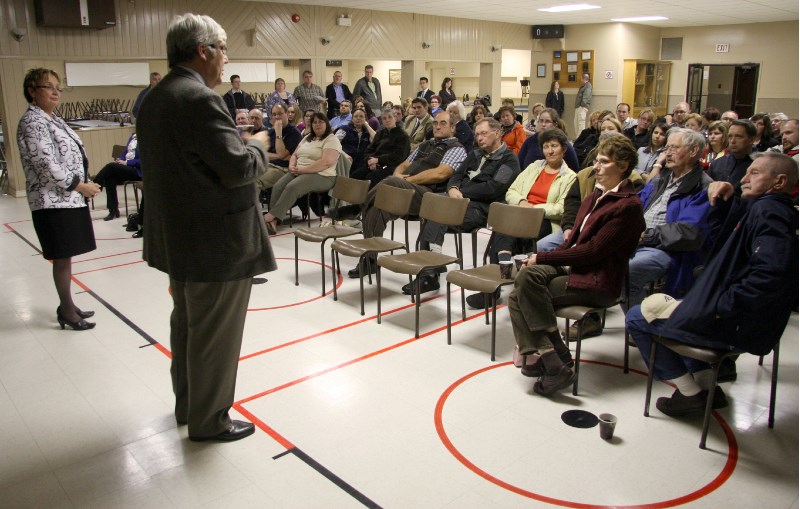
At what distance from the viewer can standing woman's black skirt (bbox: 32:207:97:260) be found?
12.3 feet

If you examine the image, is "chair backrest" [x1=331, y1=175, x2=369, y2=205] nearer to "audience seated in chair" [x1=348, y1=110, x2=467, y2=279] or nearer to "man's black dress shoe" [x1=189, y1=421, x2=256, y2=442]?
"audience seated in chair" [x1=348, y1=110, x2=467, y2=279]

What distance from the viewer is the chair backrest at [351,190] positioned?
516 cm

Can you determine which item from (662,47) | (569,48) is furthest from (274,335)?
(662,47)

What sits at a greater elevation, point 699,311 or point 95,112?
point 95,112

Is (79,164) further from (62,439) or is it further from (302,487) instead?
(302,487)

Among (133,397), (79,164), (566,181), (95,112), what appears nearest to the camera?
(133,397)

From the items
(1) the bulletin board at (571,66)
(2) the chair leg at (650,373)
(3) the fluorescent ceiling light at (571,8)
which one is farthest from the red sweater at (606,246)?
(1) the bulletin board at (571,66)

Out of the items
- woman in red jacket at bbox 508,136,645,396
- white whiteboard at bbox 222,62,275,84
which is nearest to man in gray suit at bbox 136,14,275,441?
woman in red jacket at bbox 508,136,645,396

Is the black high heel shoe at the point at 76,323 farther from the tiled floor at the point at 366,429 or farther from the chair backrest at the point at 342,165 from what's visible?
the chair backrest at the point at 342,165

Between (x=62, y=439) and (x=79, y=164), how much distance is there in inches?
68.8

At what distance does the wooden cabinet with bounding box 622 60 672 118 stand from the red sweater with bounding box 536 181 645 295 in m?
13.1

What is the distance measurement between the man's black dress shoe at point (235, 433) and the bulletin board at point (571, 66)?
1450 centimetres

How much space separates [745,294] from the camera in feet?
8.36

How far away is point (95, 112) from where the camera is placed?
11.9m
